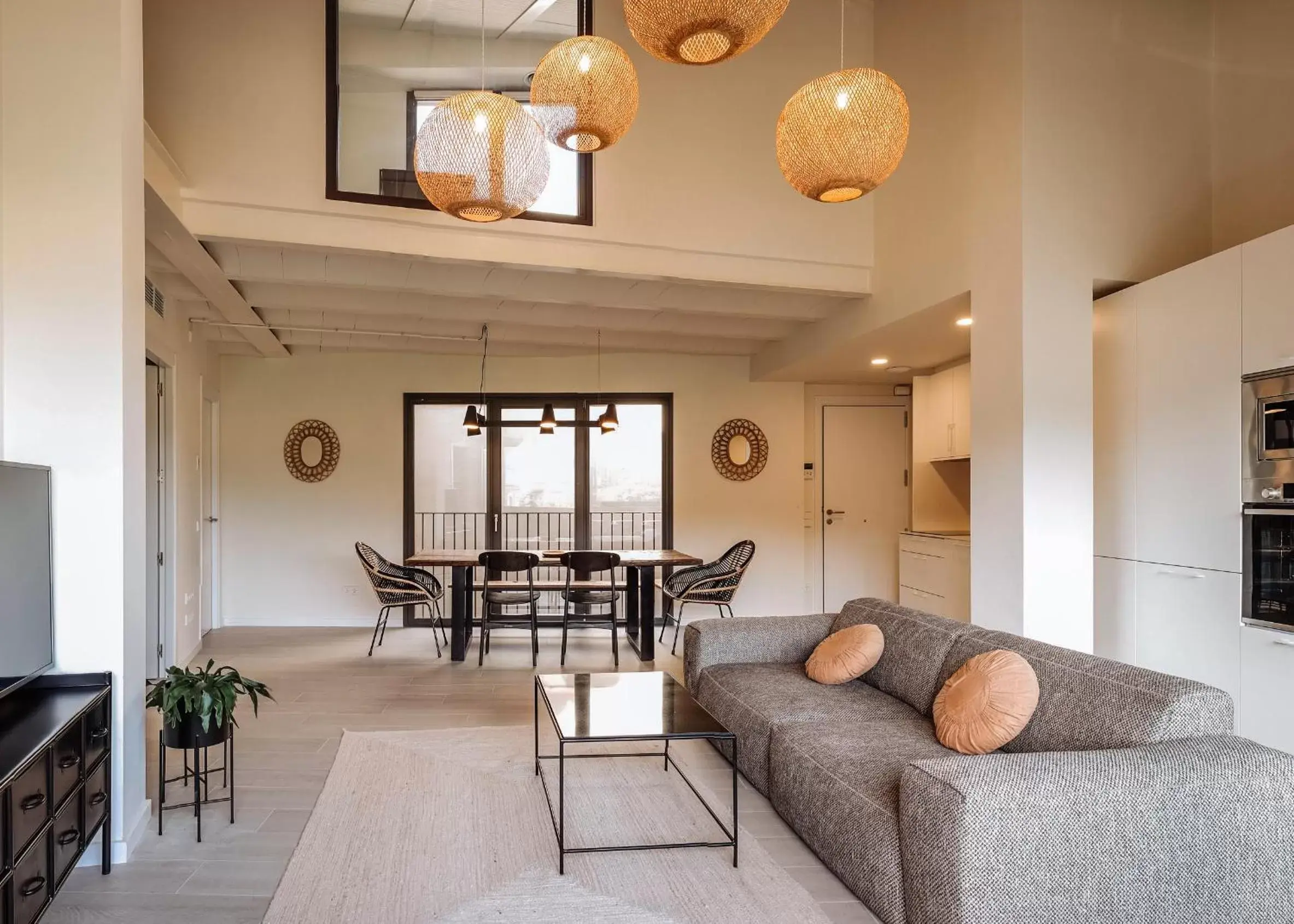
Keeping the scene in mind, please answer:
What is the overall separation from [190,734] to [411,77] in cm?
368

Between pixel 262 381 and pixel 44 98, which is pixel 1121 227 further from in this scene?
pixel 262 381

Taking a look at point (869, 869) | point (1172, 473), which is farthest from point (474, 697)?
point (1172, 473)

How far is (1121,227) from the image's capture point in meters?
4.14

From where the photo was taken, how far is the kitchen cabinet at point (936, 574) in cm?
598

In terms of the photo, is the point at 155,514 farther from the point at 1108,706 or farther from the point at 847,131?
the point at 1108,706

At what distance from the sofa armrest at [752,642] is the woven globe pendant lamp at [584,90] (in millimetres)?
2537

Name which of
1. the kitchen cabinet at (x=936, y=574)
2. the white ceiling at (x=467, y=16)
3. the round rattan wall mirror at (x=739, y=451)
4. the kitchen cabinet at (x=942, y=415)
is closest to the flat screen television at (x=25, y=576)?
the white ceiling at (x=467, y=16)

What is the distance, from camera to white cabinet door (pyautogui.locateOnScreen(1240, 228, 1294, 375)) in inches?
126

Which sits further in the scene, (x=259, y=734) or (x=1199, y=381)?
(x=259, y=734)

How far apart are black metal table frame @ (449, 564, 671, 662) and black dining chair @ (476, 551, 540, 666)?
0.47 feet

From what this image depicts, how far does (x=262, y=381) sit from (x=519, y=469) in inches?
99.2

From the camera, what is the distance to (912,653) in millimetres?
3508

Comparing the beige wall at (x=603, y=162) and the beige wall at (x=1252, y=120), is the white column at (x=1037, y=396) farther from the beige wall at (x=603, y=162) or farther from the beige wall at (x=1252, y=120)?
the beige wall at (x=603, y=162)

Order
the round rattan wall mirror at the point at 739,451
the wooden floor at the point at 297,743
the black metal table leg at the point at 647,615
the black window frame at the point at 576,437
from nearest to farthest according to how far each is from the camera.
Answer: the wooden floor at the point at 297,743 < the black metal table leg at the point at 647,615 < the black window frame at the point at 576,437 < the round rattan wall mirror at the point at 739,451
